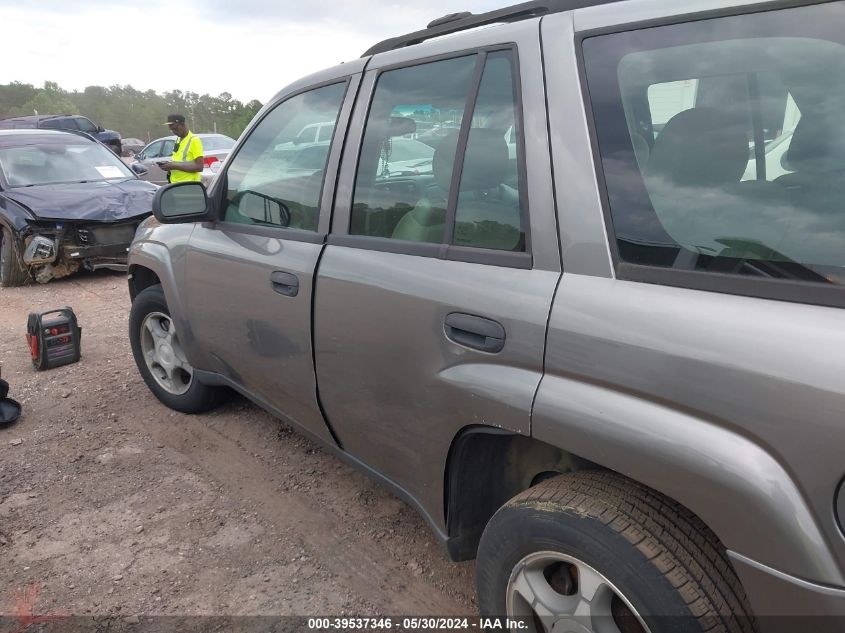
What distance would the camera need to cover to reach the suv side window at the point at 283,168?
2590 mm

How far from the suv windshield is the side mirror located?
5903 mm

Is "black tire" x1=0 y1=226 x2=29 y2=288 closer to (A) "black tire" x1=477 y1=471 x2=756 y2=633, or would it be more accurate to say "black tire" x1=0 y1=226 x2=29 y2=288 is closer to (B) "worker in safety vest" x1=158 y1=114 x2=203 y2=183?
(B) "worker in safety vest" x1=158 y1=114 x2=203 y2=183

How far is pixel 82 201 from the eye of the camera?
7426mm

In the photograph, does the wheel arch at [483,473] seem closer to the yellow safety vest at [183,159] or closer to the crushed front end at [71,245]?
the crushed front end at [71,245]

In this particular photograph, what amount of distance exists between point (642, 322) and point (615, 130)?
51 cm

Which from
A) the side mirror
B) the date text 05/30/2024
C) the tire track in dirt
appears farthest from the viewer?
the side mirror

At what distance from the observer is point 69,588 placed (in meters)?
2.52

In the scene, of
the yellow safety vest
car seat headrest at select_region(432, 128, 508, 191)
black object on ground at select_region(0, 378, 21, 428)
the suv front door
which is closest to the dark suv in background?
the yellow safety vest

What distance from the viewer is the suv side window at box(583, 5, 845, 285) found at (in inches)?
51.7

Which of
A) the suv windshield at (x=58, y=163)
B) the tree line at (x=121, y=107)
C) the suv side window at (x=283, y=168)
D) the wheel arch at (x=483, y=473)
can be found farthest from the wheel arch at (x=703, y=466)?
the tree line at (x=121, y=107)

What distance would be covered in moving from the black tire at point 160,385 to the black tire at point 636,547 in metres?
2.57

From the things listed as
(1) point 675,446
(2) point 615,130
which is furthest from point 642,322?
(2) point 615,130

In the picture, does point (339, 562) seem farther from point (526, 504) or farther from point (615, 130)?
point (615, 130)

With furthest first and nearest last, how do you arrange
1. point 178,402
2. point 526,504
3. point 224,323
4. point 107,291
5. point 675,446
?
1. point 107,291
2. point 178,402
3. point 224,323
4. point 526,504
5. point 675,446
